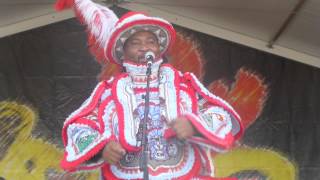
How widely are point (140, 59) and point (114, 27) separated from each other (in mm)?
163

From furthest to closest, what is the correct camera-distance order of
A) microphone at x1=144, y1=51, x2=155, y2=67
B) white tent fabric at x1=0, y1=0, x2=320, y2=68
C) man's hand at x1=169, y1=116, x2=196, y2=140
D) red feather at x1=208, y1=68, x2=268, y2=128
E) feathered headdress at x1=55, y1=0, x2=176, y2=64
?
1. red feather at x1=208, y1=68, x2=268, y2=128
2. white tent fabric at x1=0, y1=0, x2=320, y2=68
3. feathered headdress at x1=55, y1=0, x2=176, y2=64
4. microphone at x1=144, y1=51, x2=155, y2=67
5. man's hand at x1=169, y1=116, x2=196, y2=140

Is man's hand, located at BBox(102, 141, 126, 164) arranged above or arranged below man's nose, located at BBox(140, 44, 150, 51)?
below

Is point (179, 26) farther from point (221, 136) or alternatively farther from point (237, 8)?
point (221, 136)

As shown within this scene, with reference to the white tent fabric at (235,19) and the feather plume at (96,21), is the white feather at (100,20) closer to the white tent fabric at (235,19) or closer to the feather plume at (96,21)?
the feather plume at (96,21)

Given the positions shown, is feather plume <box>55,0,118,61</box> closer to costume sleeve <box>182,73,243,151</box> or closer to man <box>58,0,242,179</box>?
man <box>58,0,242,179</box>

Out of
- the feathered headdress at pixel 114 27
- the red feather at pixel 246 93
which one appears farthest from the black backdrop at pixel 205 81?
the feathered headdress at pixel 114 27

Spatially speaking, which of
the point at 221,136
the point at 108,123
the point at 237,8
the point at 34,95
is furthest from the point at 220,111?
the point at 34,95

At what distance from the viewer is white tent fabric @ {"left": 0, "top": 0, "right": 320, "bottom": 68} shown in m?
3.28

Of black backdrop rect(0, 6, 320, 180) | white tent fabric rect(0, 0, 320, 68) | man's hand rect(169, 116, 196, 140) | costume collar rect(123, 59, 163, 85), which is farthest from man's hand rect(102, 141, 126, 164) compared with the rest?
white tent fabric rect(0, 0, 320, 68)

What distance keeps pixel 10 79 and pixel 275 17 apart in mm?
1555

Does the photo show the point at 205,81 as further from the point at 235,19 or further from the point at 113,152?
the point at 113,152

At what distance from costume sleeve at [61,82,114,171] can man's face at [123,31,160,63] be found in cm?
16

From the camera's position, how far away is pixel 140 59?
1.97 metres

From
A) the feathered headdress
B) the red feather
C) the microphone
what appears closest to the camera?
the microphone
